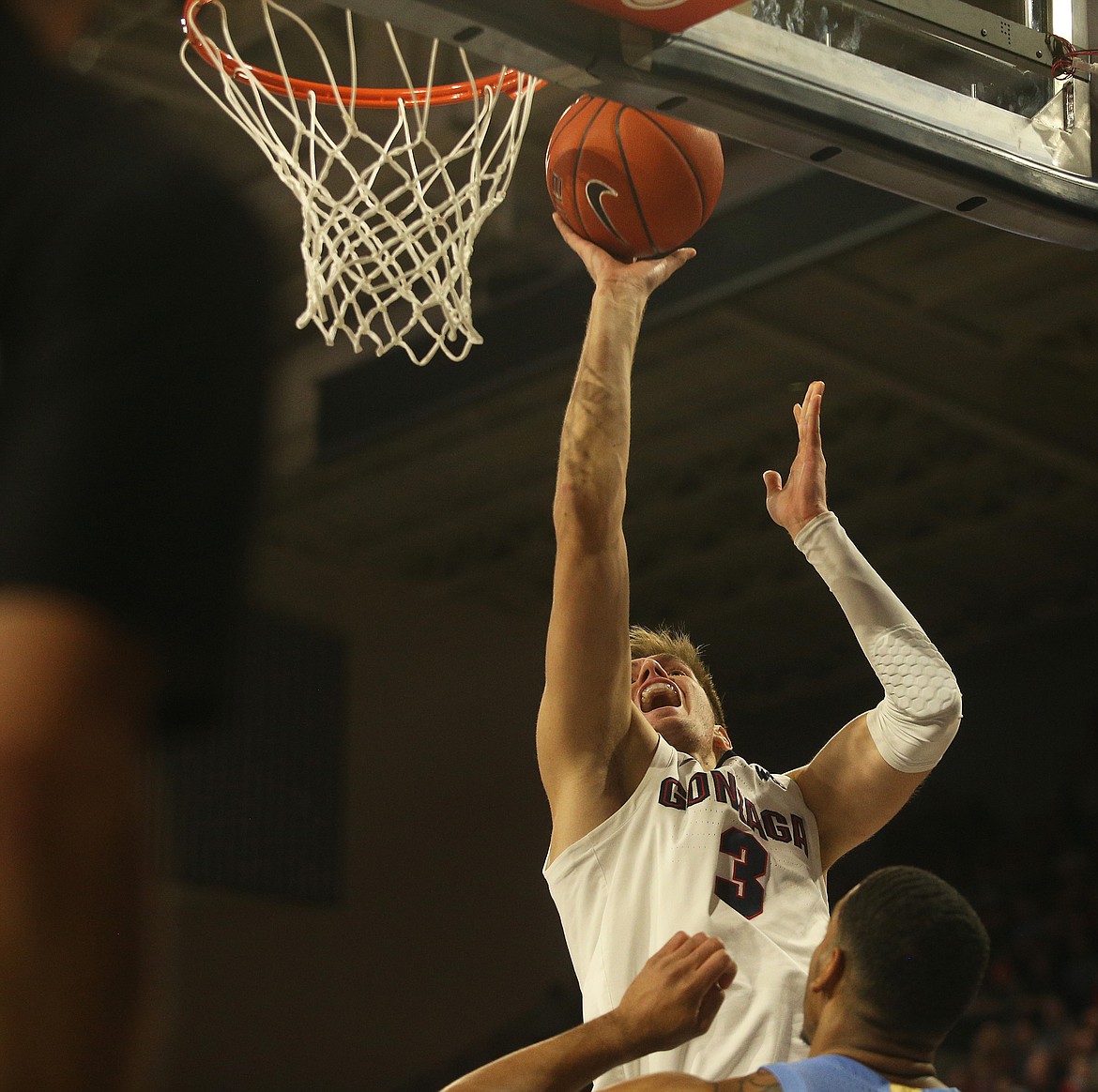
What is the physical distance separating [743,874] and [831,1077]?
99 centimetres

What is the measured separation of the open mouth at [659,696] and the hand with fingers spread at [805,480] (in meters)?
0.45

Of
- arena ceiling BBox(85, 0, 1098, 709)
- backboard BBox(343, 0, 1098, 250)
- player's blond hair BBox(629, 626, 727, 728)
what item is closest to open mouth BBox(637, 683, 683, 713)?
player's blond hair BBox(629, 626, 727, 728)

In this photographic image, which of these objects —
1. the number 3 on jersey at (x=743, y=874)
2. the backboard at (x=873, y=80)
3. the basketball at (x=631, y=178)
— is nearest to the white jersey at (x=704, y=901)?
the number 3 on jersey at (x=743, y=874)

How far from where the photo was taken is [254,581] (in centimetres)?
68

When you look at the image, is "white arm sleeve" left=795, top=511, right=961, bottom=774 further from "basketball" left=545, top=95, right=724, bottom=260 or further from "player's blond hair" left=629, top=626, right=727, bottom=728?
"basketball" left=545, top=95, right=724, bottom=260

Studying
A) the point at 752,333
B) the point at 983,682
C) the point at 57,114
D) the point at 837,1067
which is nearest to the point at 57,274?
the point at 57,114

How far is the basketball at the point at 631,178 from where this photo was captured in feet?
10.5

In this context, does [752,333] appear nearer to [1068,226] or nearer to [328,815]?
[328,815]

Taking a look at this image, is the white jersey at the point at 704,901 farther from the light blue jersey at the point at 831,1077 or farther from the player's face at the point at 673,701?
the light blue jersey at the point at 831,1077

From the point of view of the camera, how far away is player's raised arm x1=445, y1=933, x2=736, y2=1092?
2.22 m

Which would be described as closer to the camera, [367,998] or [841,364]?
[841,364]

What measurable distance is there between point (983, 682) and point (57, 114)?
12264 mm

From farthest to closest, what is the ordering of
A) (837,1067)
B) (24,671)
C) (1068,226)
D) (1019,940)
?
(1019,940) → (1068,226) → (837,1067) → (24,671)

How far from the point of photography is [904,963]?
2.18 metres
